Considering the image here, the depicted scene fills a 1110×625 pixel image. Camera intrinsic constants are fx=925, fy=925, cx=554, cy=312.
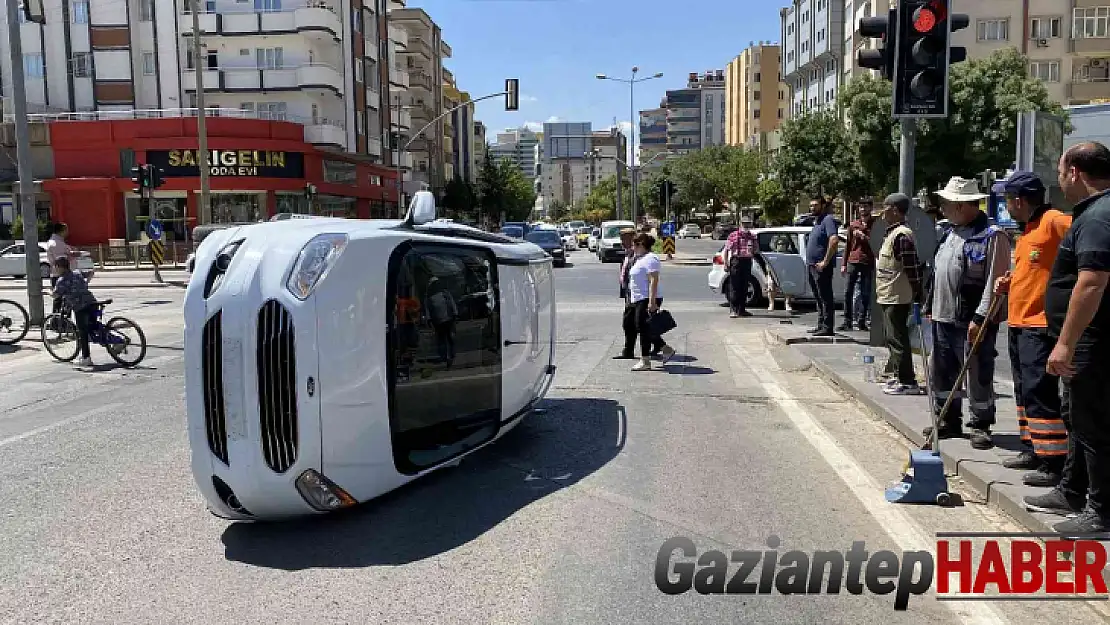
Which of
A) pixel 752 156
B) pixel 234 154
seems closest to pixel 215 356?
pixel 234 154

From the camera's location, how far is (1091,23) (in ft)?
180

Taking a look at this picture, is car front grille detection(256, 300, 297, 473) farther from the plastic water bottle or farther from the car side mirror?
the plastic water bottle

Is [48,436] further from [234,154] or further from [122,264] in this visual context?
[234,154]

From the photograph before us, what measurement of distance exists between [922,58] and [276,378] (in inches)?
277

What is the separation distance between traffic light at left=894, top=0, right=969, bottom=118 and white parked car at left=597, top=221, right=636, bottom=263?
27.6m

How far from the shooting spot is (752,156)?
79.2 m

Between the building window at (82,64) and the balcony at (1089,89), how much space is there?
55695mm

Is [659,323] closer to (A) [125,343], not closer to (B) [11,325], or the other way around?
(A) [125,343]

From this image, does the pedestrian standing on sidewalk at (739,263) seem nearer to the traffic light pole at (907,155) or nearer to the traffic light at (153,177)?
the traffic light pole at (907,155)

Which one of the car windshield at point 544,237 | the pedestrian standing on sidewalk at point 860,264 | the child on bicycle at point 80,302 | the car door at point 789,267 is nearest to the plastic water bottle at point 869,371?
the pedestrian standing on sidewalk at point 860,264

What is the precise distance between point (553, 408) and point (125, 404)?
14.4ft

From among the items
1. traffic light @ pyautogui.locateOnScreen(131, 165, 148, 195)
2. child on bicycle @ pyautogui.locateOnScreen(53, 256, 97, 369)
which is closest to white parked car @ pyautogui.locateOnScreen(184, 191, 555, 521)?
child on bicycle @ pyautogui.locateOnScreen(53, 256, 97, 369)

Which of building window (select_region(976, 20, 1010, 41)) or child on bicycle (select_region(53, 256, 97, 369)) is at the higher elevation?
building window (select_region(976, 20, 1010, 41))

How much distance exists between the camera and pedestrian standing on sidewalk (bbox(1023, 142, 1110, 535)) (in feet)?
14.9
